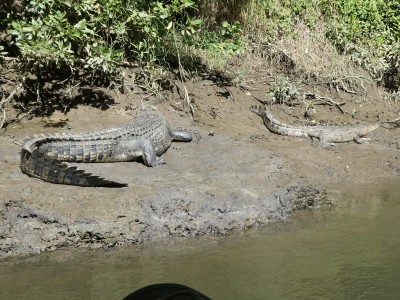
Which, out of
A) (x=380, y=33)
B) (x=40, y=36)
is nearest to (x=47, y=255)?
(x=40, y=36)

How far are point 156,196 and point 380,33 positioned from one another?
715 cm

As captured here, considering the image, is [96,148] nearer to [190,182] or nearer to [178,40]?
[190,182]

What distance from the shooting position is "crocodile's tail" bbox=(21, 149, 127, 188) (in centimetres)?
611

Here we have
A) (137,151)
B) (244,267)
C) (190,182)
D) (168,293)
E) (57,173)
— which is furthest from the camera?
(137,151)

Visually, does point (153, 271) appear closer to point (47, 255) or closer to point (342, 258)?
point (47, 255)

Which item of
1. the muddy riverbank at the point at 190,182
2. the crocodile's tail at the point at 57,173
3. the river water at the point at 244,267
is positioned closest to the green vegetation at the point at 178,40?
the muddy riverbank at the point at 190,182

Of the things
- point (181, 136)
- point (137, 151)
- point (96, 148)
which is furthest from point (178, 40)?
point (96, 148)

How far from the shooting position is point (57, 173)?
6.14 meters

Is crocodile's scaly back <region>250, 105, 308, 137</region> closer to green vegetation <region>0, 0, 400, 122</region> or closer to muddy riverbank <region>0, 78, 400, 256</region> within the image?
muddy riverbank <region>0, 78, 400, 256</region>

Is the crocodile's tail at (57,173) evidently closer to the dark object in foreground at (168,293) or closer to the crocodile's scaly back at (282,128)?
the dark object in foreground at (168,293)

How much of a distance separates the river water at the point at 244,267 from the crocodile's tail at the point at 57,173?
91 centimetres

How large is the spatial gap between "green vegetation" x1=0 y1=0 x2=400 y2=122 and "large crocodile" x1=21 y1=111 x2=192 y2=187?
1126mm

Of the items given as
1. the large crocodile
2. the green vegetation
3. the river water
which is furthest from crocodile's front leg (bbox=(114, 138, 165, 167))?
the river water

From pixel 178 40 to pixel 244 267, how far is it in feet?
17.6
